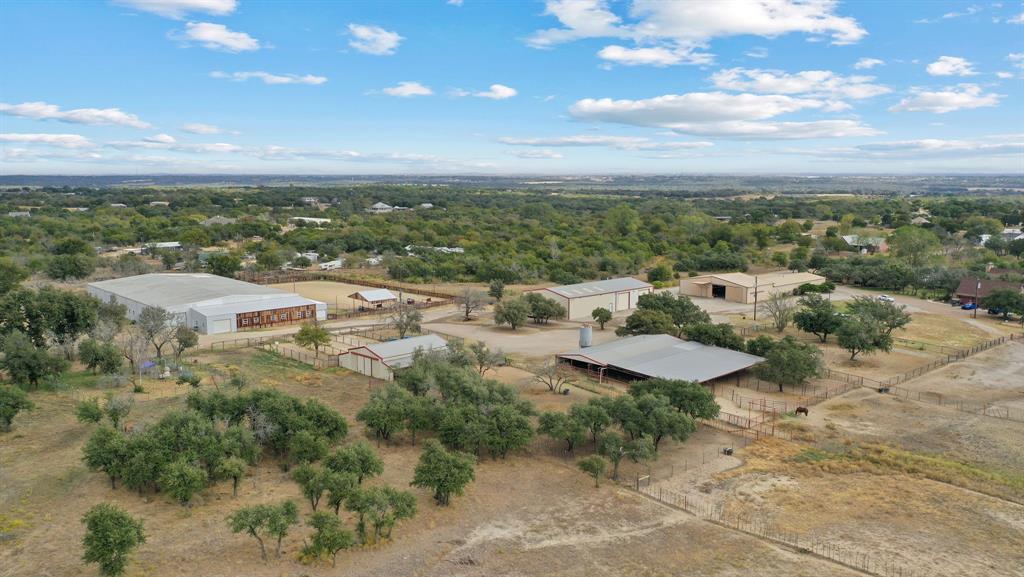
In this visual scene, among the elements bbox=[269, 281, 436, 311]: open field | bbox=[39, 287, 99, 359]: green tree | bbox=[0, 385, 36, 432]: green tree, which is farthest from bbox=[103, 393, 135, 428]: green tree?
bbox=[269, 281, 436, 311]: open field

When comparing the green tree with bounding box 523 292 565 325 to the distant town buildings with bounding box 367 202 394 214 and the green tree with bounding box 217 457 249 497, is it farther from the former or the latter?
the distant town buildings with bounding box 367 202 394 214

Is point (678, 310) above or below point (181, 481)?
above

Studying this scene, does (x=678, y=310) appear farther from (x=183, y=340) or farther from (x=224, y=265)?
(x=224, y=265)

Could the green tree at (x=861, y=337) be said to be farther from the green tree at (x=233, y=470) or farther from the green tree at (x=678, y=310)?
the green tree at (x=233, y=470)

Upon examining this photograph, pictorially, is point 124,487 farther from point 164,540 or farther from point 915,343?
point 915,343

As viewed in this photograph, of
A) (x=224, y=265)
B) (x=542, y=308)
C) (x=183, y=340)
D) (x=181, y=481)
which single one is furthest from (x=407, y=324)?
(x=224, y=265)

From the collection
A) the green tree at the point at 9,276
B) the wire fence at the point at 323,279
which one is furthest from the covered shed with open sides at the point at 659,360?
the green tree at the point at 9,276
